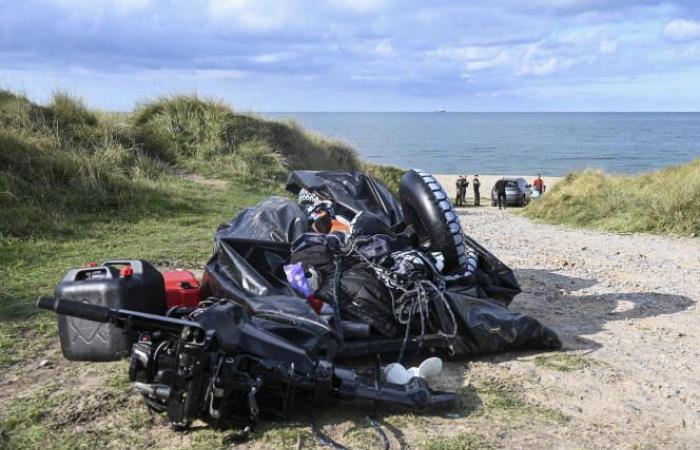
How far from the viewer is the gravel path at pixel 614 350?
357 centimetres

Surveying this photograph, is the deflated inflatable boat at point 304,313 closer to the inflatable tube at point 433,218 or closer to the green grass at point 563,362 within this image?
the inflatable tube at point 433,218

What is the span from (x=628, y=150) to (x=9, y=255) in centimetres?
8520

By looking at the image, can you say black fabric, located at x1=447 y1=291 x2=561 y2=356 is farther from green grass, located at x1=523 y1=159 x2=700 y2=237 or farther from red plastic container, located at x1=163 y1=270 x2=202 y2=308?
green grass, located at x1=523 y1=159 x2=700 y2=237

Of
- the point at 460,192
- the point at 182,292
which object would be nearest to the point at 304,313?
the point at 182,292

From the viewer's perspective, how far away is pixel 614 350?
4.90 meters

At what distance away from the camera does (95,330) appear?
171 inches

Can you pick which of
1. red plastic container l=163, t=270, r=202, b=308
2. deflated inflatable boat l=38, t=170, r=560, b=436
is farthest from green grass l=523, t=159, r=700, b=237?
red plastic container l=163, t=270, r=202, b=308

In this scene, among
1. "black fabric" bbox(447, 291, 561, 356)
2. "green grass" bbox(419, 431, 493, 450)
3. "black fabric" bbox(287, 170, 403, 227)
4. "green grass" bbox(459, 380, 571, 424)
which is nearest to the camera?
"green grass" bbox(419, 431, 493, 450)

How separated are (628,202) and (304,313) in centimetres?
1321

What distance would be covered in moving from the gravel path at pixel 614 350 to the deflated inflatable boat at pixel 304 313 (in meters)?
0.44

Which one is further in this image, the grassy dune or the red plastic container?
the grassy dune

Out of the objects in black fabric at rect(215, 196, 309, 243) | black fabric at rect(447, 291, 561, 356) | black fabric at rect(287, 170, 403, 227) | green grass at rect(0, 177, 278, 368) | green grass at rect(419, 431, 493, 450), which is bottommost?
green grass at rect(419, 431, 493, 450)

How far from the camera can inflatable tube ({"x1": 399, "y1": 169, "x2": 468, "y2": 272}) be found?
18.2ft

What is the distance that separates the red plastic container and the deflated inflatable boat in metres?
0.04
